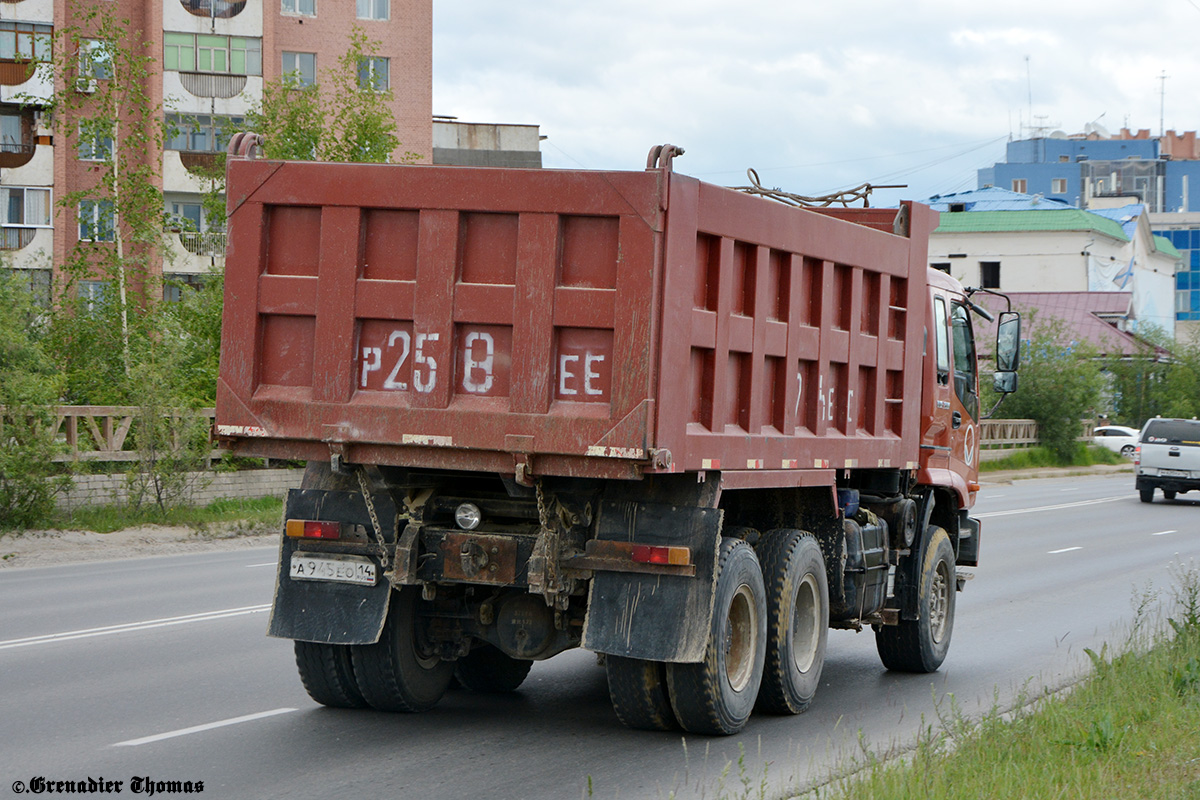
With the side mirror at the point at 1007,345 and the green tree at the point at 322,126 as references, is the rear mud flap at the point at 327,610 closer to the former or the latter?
the side mirror at the point at 1007,345

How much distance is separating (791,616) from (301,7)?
1881 inches

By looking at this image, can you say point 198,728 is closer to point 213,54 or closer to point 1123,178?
point 213,54

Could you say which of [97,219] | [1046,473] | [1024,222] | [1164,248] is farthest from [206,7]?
[1164,248]

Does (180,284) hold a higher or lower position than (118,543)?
higher

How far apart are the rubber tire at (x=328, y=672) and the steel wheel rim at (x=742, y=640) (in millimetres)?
2118

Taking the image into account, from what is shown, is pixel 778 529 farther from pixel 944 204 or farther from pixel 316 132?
pixel 944 204

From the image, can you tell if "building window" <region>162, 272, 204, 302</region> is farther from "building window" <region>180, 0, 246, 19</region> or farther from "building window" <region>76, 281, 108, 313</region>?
Result: "building window" <region>180, 0, 246, 19</region>

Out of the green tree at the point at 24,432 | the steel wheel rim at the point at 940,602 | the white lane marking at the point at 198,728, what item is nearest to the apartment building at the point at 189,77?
the green tree at the point at 24,432

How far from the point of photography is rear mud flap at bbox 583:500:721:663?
7199 mm

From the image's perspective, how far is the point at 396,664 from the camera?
26.3ft

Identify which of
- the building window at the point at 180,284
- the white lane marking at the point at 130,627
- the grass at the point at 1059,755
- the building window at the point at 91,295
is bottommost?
the white lane marking at the point at 130,627

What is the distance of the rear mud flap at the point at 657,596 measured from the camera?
7.20 m

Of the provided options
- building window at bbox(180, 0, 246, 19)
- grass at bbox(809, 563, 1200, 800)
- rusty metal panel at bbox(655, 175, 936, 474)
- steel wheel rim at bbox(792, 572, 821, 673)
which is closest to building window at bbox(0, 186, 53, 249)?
building window at bbox(180, 0, 246, 19)

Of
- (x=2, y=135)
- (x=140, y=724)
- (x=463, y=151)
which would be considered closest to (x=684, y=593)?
(x=140, y=724)
